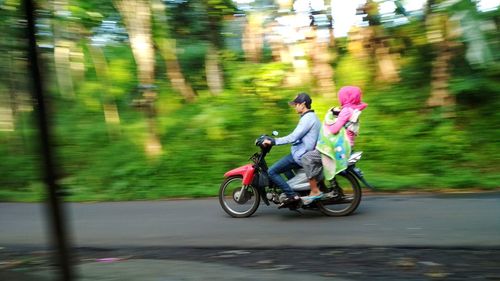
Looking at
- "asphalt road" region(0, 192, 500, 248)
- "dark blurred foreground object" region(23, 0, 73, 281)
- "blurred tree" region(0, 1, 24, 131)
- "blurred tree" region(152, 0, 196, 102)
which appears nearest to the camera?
"dark blurred foreground object" region(23, 0, 73, 281)

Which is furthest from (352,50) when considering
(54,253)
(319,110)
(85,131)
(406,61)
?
(54,253)

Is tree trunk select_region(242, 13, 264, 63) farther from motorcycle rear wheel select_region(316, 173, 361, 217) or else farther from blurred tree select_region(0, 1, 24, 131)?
blurred tree select_region(0, 1, 24, 131)

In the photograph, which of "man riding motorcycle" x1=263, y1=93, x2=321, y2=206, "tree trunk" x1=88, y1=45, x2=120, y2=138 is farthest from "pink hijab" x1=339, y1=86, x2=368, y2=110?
"tree trunk" x1=88, y1=45, x2=120, y2=138

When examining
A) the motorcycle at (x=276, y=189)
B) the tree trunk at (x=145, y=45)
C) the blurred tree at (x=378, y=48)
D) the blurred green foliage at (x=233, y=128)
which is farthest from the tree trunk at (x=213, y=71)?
the motorcycle at (x=276, y=189)

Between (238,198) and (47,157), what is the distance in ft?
16.2

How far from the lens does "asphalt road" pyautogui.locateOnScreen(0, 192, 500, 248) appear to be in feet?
20.1

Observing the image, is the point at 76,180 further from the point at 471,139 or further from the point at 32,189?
the point at 471,139

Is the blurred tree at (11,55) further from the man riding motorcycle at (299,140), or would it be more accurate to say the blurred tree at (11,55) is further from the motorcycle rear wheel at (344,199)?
the motorcycle rear wheel at (344,199)

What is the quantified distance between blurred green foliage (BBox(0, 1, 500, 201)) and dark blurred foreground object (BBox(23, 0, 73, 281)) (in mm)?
7091

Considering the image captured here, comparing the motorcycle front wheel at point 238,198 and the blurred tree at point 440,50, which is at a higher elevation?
the blurred tree at point 440,50

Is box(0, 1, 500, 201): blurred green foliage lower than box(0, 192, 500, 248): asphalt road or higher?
higher

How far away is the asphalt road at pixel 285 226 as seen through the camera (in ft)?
20.1

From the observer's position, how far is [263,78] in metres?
14.1

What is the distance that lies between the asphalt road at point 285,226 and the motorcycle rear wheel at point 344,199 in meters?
0.16
